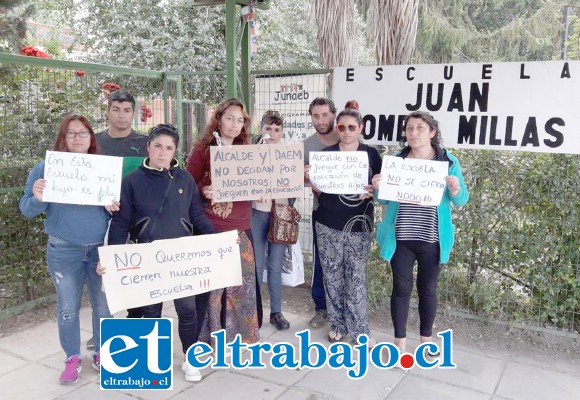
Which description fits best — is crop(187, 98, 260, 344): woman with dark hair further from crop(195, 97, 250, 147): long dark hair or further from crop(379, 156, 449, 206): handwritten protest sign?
crop(379, 156, 449, 206): handwritten protest sign

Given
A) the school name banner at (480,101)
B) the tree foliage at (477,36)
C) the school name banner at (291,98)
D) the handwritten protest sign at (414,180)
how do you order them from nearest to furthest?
1. the handwritten protest sign at (414,180)
2. the school name banner at (480,101)
3. the school name banner at (291,98)
4. the tree foliage at (477,36)

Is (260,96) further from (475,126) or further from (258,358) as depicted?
(258,358)

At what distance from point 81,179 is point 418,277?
2389 mm

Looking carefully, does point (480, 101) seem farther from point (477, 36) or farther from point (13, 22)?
point (477, 36)

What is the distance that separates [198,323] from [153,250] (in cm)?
77

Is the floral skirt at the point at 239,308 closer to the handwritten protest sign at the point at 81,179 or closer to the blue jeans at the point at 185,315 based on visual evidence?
the blue jeans at the point at 185,315

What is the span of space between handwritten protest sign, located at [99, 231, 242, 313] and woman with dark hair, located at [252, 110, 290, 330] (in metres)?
0.61

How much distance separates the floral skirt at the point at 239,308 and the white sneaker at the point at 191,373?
322mm

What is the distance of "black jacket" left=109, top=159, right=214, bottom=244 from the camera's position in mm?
3053

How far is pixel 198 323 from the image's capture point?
355cm

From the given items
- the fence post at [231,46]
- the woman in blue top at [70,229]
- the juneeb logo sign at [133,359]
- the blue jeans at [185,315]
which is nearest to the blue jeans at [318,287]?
the blue jeans at [185,315]

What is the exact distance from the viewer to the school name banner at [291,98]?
5.22 metres

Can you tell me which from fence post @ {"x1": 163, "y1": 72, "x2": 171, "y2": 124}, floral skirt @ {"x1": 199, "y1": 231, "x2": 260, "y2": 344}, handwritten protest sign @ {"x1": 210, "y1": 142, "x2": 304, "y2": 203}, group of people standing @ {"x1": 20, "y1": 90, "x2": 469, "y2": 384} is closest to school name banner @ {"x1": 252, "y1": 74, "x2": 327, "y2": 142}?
fence post @ {"x1": 163, "y1": 72, "x2": 171, "y2": 124}

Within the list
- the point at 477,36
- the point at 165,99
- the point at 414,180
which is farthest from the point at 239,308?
the point at 477,36
